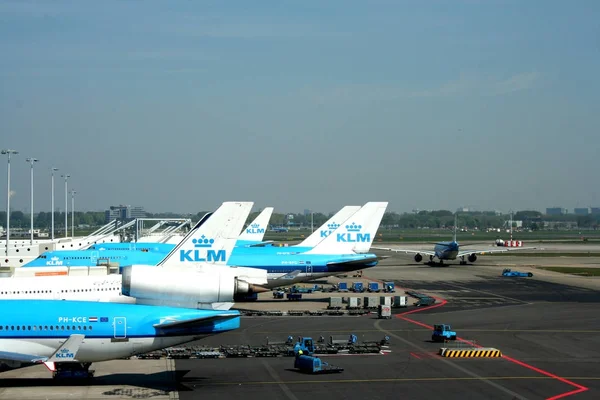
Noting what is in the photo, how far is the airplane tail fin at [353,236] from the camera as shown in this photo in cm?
7350

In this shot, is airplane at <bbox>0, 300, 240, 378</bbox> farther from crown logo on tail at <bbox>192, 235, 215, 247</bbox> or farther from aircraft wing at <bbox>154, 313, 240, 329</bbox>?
crown logo on tail at <bbox>192, 235, 215, 247</bbox>

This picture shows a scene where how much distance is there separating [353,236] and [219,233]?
3402 cm

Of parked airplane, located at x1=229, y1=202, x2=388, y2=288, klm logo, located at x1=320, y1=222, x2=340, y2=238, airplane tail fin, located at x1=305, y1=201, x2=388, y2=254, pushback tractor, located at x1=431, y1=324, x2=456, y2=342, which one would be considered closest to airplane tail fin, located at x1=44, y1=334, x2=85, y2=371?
pushback tractor, located at x1=431, y1=324, x2=456, y2=342

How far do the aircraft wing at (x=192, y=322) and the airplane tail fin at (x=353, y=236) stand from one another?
3819 centimetres

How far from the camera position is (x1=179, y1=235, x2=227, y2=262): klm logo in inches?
1631

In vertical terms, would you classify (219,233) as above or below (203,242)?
above

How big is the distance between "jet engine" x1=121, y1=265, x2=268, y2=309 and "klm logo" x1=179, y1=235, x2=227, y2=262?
14.4ft

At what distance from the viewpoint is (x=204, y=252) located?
41531mm

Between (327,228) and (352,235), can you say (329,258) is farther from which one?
(327,228)

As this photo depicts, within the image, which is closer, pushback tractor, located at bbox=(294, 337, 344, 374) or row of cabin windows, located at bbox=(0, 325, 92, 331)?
row of cabin windows, located at bbox=(0, 325, 92, 331)

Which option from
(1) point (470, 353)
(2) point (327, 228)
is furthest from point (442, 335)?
(2) point (327, 228)

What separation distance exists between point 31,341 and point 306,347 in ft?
52.3

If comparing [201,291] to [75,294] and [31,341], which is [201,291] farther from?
[75,294]

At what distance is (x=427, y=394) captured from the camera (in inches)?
1345
